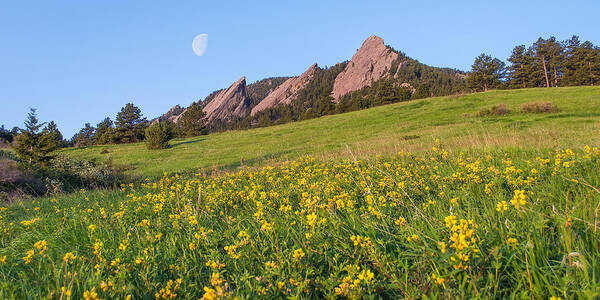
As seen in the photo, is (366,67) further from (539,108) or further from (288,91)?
(539,108)

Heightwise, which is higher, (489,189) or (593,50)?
(593,50)

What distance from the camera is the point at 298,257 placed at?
1.83 metres

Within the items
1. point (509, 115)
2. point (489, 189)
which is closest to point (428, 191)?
point (489, 189)

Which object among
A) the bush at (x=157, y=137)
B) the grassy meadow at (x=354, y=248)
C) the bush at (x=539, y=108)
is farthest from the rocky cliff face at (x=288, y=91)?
the grassy meadow at (x=354, y=248)

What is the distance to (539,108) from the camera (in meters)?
21.0

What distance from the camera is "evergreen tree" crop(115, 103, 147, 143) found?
50.5 m

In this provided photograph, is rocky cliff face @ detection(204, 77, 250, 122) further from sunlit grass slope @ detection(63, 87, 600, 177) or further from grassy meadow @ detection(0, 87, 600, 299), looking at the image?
grassy meadow @ detection(0, 87, 600, 299)

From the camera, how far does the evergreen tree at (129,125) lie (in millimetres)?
50531

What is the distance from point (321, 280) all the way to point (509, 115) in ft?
80.1

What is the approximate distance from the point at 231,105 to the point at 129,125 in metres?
116

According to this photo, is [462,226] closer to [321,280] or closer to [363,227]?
[321,280]

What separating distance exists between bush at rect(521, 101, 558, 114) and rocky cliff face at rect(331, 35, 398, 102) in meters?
121

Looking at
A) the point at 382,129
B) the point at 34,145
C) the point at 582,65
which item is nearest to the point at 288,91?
the point at 582,65

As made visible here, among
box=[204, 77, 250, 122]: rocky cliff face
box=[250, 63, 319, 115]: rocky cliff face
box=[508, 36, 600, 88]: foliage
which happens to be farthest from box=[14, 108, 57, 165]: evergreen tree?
box=[250, 63, 319, 115]: rocky cliff face
